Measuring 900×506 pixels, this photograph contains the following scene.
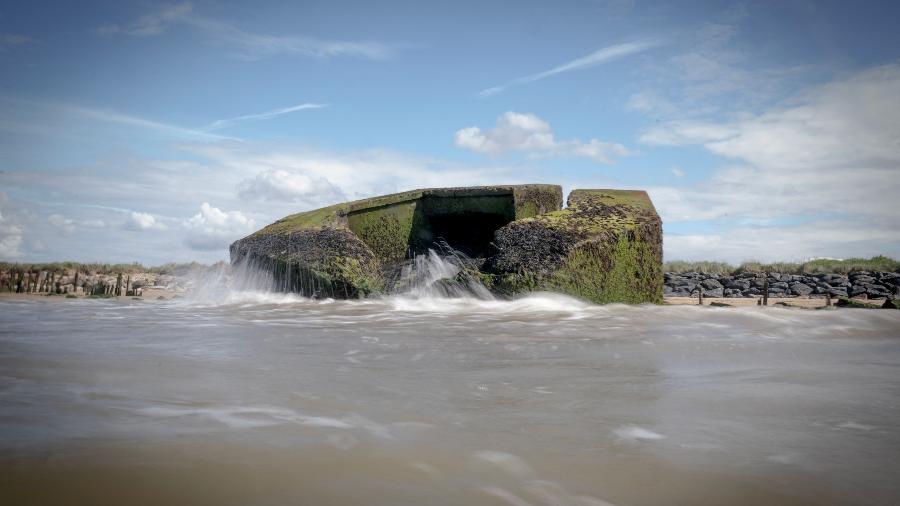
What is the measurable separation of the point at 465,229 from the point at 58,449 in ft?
22.3

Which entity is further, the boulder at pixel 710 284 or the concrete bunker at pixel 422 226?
the boulder at pixel 710 284

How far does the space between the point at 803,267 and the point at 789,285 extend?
3.10 meters

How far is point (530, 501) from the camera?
143 cm

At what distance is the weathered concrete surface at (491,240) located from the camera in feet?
20.7

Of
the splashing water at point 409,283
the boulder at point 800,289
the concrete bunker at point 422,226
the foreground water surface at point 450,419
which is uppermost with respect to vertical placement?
the concrete bunker at point 422,226

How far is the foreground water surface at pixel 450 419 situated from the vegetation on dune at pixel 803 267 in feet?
43.1

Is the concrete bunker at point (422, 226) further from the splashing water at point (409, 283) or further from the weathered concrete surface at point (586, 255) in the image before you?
the weathered concrete surface at point (586, 255)

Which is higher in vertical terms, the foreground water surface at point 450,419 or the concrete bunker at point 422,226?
the concrete bunker at point 422,226

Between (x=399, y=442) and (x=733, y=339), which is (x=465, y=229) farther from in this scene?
(x=399, y=442)

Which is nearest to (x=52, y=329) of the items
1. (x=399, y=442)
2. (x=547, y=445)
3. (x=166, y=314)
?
(x=166, y=314)

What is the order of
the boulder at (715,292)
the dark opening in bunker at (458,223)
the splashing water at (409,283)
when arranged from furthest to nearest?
1. the boulder at (715,292)
2. the dark opening in bunker at (458,223)
3. the splashing water at (409,283)

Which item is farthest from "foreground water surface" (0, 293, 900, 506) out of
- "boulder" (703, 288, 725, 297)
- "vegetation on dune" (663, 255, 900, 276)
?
"vegetation on dune" (663, 255, 900, 276)

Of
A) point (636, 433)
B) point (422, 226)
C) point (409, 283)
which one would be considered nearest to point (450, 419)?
point (636, 433)

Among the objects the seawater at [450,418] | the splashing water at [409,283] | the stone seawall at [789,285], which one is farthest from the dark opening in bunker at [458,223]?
the stone seawall at [789,285]
